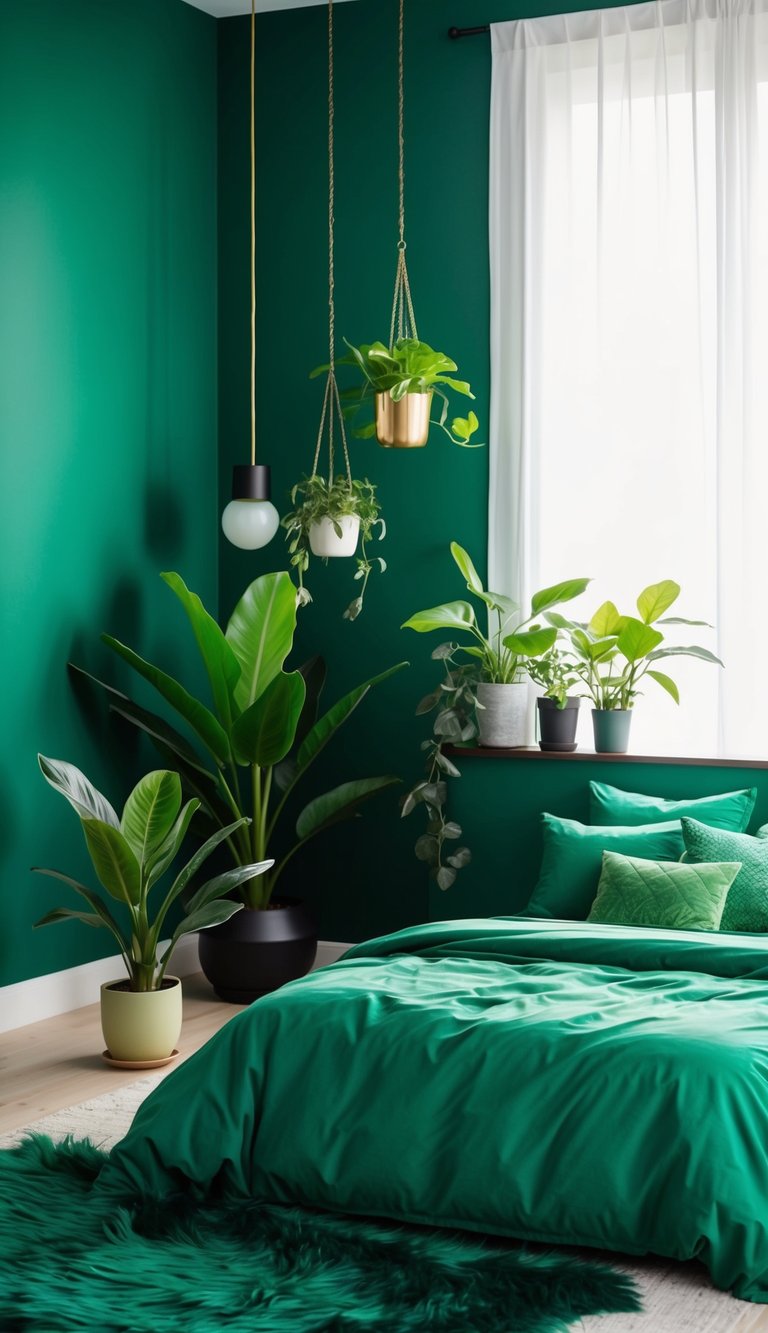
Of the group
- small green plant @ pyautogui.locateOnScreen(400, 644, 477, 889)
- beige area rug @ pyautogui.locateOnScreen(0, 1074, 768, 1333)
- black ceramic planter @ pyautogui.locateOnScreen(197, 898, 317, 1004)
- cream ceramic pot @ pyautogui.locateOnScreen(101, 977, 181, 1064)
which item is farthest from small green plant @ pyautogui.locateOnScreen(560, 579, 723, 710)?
beige area rug @ pyautogui.locateOnScreen(0, 1074, 768, 1333)

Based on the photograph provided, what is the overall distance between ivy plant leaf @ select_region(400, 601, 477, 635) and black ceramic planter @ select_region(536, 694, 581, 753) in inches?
14.7

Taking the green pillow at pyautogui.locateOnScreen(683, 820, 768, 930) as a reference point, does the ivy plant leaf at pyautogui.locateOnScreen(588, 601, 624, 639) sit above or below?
above

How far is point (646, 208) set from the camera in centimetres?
525

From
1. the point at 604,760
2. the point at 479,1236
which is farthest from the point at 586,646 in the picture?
the point at 479,1236

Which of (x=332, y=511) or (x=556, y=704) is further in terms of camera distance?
(x=332, y=511)

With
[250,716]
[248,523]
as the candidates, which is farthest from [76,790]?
[248,523]

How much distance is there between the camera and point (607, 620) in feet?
16.7

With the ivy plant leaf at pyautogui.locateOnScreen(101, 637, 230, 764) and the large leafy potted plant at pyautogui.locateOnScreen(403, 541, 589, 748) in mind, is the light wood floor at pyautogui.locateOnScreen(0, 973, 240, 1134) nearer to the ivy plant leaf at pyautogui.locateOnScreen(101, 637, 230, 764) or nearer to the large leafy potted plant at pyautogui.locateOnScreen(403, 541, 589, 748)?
the ivy plant leaf at pyautogui.locateOnScreen(101, 637, 230, 764)

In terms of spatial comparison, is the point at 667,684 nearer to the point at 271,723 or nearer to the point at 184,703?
the point at 271,723

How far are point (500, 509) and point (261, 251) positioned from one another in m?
1.44

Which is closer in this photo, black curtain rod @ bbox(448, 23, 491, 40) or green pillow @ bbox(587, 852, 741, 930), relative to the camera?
green pillow @ bbox(587, 852, 741, 930)

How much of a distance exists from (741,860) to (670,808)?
0.41 metres

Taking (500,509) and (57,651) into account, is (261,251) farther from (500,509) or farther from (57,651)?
(57,651)

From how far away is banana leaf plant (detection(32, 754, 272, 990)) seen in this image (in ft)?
14.1
